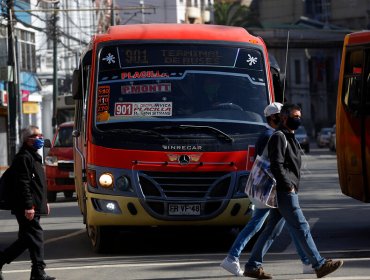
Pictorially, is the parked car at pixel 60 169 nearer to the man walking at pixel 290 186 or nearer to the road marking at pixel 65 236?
the road marking at pixel 65 236

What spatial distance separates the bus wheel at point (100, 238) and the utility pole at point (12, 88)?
1028 inches

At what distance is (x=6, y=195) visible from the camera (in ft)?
37.7

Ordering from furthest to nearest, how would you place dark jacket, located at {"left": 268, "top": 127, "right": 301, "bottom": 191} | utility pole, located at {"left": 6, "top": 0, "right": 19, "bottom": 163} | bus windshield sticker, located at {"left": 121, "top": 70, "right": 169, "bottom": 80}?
utility pole, located at {"left": 6, "top": 0, "right": 19, "bottom": 163} < bus windshield sticker, located at {"left": 121, "top": 70, "right": 169, "bottom": 80} < dark jacket, located at {"left": 268, "top": 127, "right": 301, "bottom": 191}

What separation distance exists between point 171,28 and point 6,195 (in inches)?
169

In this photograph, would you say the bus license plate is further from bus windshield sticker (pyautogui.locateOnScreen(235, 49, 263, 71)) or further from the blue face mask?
the blue face mask

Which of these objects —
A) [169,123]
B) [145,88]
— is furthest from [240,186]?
[145,88]

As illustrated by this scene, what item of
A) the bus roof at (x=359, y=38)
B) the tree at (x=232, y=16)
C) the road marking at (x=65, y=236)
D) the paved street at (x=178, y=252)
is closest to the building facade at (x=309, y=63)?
the tree at (x=232, y=16)

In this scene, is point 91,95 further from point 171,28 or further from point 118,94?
point 171,28

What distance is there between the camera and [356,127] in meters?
15.6

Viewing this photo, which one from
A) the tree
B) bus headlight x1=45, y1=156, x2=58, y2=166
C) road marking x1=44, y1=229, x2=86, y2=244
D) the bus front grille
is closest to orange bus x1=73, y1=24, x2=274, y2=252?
the bus front grille

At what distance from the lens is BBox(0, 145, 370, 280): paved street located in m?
12.1

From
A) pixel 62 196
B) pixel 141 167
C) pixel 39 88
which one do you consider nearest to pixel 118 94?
pixel 141 167

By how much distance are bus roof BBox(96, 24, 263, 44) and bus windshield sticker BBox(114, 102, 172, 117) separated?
0.99 meters

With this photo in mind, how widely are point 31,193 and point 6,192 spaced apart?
29cm
